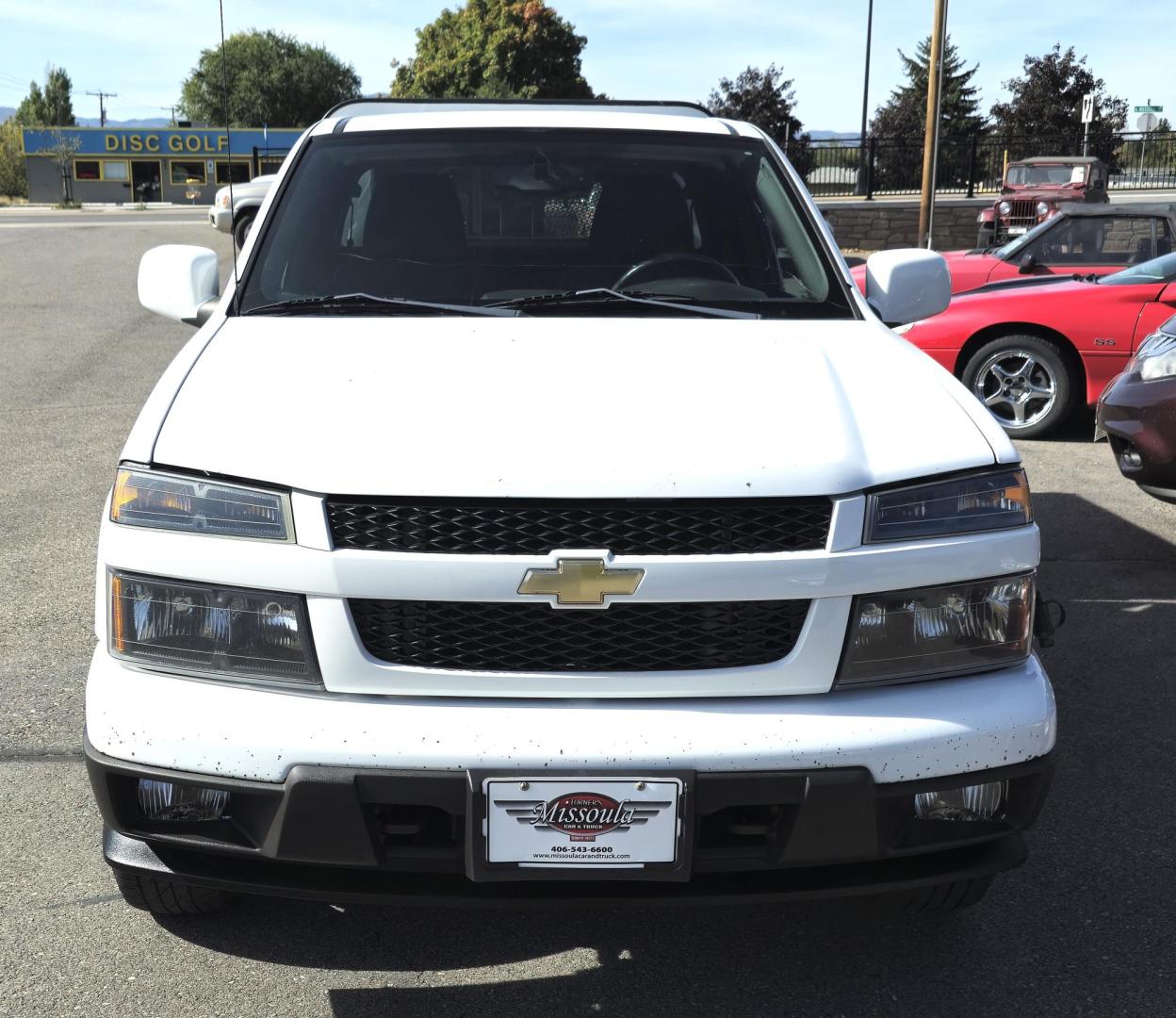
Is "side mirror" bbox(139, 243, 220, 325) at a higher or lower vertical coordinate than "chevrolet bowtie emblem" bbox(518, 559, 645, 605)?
higher

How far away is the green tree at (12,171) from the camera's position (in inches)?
2736

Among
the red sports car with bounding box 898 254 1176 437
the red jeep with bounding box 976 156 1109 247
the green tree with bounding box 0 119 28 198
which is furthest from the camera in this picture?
the green tree with bounding box 0 119 28 198

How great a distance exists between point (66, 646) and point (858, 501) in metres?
3.13

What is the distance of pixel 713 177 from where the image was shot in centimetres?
375

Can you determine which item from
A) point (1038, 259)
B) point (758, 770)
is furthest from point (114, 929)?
point (1038, 259)

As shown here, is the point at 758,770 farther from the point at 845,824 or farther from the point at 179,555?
the point at 179,555

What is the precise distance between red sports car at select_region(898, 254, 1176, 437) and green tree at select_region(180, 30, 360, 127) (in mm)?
69926

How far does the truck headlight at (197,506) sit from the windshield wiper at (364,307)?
886 millimetres

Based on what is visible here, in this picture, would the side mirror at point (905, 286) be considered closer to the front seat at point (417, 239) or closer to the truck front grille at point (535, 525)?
the front seat at point (417, 239)

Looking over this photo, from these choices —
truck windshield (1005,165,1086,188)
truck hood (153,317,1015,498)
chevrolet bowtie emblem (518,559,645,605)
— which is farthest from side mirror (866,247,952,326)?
truck windshield (1005,165,1086,188)

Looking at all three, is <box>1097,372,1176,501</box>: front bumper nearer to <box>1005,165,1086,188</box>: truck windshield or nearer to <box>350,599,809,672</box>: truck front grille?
<box>350,599,809,672</box>: truck front grille

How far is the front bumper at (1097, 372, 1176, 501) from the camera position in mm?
5457

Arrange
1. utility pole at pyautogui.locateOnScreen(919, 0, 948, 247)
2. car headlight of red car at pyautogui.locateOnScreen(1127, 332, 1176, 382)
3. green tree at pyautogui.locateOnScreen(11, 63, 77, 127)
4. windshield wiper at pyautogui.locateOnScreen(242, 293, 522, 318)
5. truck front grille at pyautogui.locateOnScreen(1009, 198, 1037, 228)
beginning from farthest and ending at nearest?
green tree at pyautogui.locateOnScreen(11, 63, 77, 127) → truck front grille at pyautogui.locateOnScreen(1009, 198, 1037, 228) → utility pole at pyautogui.locateOnScreen(919, 0, 948, 247) → car headlight of red car at pyautogui.locateOnScreen(1127, 332, 1176, 382) → windshield wiper at pyautogui.locateOnScreen(242, 293, 522, 318)

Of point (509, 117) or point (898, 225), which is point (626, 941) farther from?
point (898, 225)
